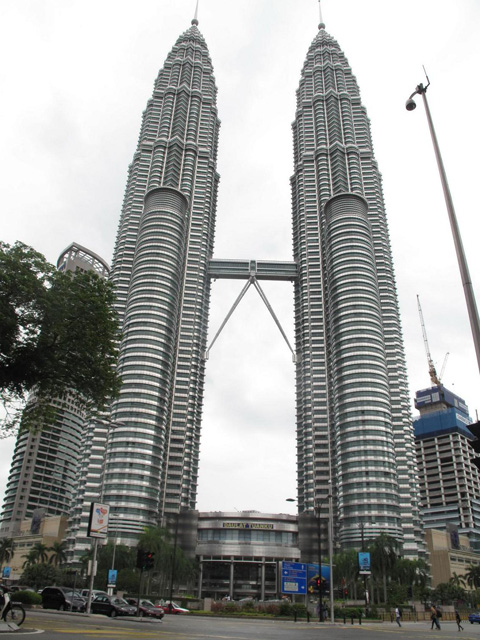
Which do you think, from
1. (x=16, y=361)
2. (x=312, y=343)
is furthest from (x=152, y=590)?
(x=16, y=361)

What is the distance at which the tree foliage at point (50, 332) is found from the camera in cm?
2448

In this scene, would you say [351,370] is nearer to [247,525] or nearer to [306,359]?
[306,359]

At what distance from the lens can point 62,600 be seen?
1505 inches

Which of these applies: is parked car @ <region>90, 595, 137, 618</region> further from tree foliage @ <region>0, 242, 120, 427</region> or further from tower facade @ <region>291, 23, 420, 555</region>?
tower facade @ <region>291, 23, 420, 555</region>

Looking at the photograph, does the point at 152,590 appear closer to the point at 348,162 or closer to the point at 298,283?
the point at 298,283

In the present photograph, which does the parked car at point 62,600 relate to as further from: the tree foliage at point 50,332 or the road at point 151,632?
the tree foliage at point 50,332

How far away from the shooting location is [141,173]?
200m

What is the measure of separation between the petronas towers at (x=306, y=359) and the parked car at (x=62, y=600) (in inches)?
3618

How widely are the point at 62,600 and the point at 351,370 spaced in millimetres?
114810

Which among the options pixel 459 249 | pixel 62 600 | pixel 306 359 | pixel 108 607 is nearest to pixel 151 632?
pixel 108 607

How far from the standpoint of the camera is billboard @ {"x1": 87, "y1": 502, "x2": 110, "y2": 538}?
34.1 m

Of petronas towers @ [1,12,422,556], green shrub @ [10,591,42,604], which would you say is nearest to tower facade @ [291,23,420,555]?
petronas towers @ [1,12,422,556]

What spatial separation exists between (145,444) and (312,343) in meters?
66.5

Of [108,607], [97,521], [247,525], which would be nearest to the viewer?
[97,521]
